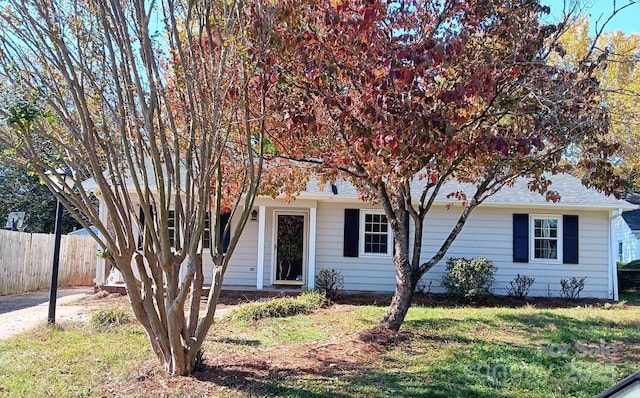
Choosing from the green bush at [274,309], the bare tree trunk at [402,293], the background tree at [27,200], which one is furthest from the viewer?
the background tree at [27,200]

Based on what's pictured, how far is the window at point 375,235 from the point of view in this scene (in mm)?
13313

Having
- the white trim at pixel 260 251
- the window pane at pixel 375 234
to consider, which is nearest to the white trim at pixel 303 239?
the white trim at pixel 260 251

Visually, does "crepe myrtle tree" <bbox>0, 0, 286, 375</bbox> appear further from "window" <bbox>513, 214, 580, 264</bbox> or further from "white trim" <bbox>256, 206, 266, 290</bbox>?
"window" <bbox>513, 214, 580, 264</bbox>

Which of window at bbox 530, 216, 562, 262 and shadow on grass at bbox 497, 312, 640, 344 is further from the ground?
window at bbox 530, 216, 562, 262

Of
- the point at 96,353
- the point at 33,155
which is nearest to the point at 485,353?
the point at 96,353

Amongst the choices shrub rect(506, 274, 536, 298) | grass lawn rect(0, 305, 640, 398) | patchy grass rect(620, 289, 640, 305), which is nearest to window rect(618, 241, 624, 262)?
patchy grass rect(620, 289, 640, 305)

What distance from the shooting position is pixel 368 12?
198 inches

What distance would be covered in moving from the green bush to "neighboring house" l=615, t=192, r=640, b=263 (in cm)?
1994

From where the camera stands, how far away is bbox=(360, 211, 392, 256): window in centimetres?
1331

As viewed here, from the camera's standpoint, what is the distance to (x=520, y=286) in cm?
1301

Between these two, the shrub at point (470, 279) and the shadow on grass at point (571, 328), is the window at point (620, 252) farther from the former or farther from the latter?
the shadow on grass at point (571, 328)

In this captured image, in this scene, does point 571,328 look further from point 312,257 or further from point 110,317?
point 110,317

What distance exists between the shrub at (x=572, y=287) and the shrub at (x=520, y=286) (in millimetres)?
740

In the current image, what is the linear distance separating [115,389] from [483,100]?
17.3ft
